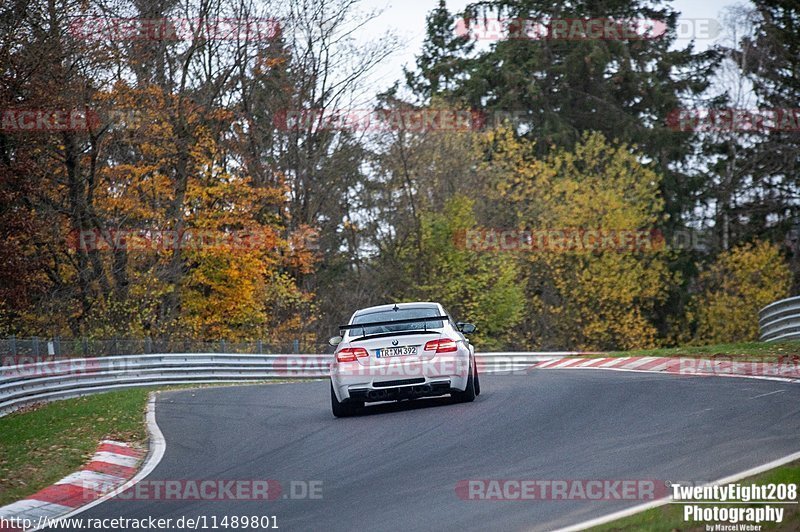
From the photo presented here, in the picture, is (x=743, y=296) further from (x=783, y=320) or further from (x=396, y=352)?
(x=396, y=352)

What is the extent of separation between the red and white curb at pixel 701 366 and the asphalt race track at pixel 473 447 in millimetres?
1133

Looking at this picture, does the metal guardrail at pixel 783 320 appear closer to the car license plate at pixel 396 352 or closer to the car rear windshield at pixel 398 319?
the car rear windshield at pixel 398 319

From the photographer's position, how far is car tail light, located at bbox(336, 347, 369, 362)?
14625 millimetres

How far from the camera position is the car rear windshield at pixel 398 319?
15125mm

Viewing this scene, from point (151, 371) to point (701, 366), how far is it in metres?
13.4

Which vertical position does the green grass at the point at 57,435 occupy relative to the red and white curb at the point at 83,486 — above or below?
above

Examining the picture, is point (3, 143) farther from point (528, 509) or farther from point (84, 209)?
point (528, 509)

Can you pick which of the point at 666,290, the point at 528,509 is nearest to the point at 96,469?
the point at 528,509

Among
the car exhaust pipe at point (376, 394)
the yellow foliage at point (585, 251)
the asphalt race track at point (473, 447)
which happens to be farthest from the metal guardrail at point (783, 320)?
the yellow foliage at point (585, 251)
